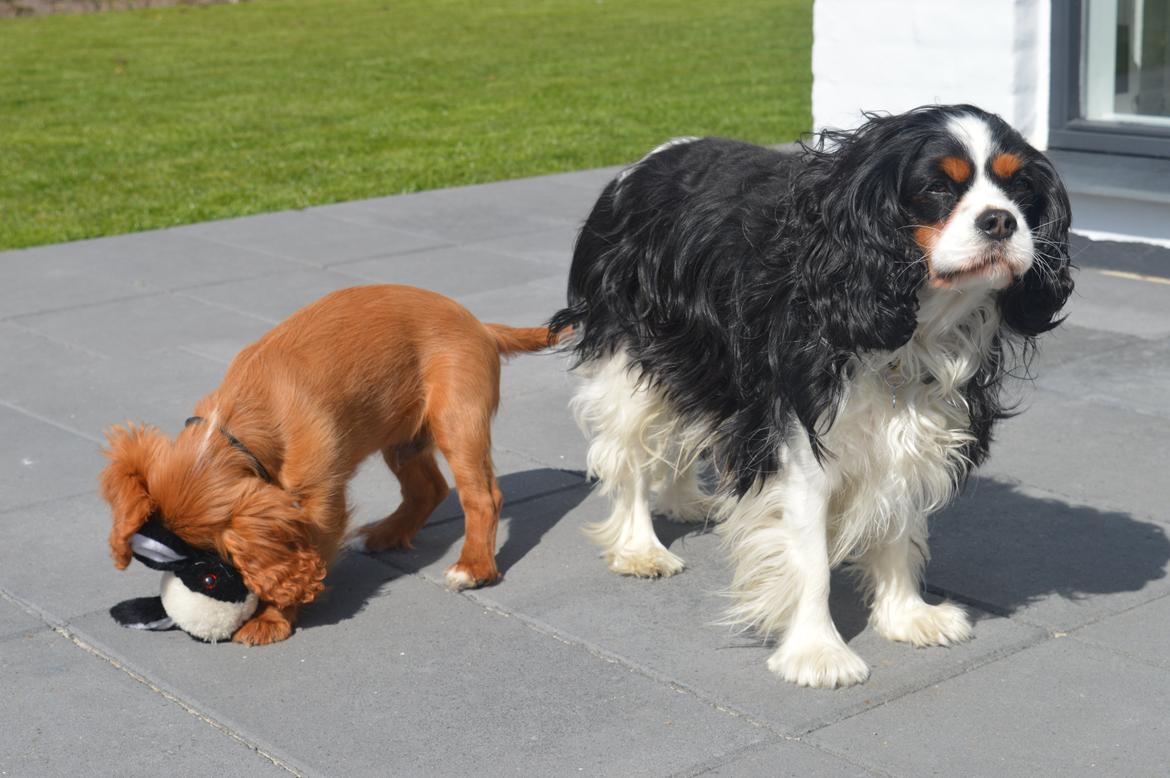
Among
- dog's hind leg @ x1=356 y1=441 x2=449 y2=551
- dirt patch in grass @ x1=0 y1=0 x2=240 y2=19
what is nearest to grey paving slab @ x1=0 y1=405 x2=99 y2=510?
dog's hind leg @ x1=356 y1=441 x2=449 y2=551

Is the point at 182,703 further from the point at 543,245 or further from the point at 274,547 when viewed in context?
the point at 543,245

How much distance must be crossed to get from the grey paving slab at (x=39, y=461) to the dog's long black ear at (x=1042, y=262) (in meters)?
3.77

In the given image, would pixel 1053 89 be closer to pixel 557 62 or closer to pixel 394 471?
pixel 394 471

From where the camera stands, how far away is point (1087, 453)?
19.9ft

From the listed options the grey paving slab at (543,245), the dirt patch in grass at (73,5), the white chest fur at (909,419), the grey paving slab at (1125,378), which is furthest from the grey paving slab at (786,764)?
the dirt patch in grass at (73,5)

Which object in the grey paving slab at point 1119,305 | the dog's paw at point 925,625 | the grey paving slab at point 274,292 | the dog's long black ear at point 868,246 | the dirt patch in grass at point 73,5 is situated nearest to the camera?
the dog's long black ear at point 868,246

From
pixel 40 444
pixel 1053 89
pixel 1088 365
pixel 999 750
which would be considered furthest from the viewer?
pixel 1053 89

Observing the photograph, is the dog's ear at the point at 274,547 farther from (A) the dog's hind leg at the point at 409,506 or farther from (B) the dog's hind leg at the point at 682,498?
(B) the dog's hind leg at the point at 682,498

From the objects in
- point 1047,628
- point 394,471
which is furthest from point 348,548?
point 1047,628

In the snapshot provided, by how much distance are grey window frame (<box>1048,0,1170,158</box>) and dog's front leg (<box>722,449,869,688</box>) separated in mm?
5318

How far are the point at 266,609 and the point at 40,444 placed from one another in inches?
94.5

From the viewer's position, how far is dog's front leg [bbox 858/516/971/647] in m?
4.49

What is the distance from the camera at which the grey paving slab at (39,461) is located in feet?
19.3

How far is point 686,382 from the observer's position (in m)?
4.74
